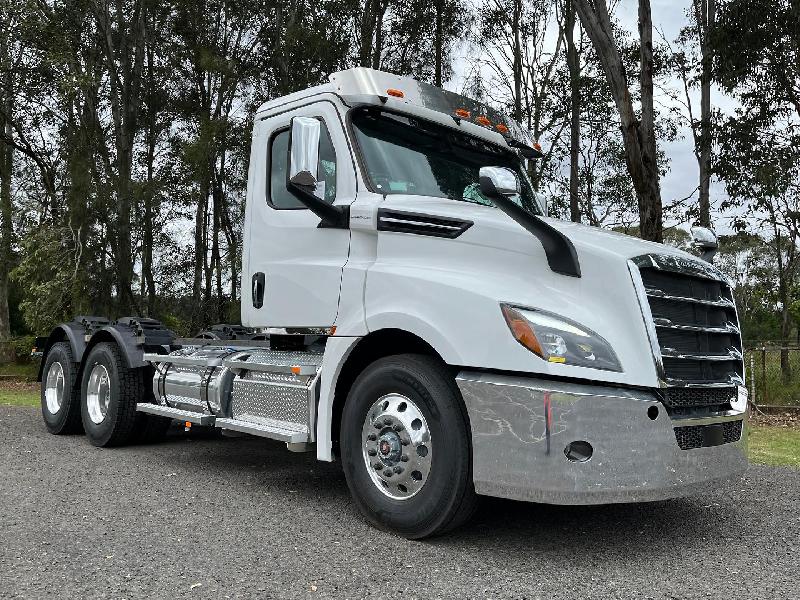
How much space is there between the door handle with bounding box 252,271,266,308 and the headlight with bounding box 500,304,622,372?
2.55 metres

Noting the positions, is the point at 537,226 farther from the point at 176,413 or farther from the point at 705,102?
the point at 705,102

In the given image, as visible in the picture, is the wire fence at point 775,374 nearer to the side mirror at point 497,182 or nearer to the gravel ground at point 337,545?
the gravel ground at point 337,545

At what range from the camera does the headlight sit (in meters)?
4.18

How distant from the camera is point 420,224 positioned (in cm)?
506

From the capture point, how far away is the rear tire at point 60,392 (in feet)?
29.3

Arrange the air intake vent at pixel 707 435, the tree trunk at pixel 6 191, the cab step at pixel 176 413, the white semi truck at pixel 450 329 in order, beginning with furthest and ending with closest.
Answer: the tree trunk at pixel 6 191
the cab step at pixel 176 413
the air intake vent at pixel 707 435
the white semi truck at pixel 450 329

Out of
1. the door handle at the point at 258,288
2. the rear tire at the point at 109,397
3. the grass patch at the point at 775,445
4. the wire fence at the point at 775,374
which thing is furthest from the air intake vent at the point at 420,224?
the wire fence at the point at 775,374

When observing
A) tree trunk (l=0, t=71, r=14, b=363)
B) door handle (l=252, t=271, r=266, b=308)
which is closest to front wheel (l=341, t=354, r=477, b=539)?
door handle (l=252, t=271, r=266, b=308)

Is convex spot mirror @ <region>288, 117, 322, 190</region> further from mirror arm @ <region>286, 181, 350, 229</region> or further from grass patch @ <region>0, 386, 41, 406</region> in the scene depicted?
grass patch @ <region>0, 386, 41, 406</region>

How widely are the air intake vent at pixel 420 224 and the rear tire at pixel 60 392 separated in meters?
5.25

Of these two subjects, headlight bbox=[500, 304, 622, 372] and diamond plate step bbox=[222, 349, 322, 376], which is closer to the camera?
headlight bbox=[500, 304, 622, 372]

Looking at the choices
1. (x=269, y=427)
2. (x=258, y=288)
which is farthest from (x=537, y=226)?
(x=258, y=288)

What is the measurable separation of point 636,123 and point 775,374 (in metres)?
5.50

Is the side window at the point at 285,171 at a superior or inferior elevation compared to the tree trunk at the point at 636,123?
inferior
